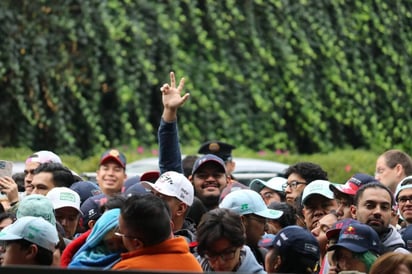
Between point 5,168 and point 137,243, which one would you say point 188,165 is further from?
point 137,243

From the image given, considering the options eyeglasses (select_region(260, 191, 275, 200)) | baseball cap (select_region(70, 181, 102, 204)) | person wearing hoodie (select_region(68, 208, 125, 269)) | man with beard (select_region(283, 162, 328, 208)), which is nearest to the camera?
person wearing hoodie (select_region(68, 208, 125, 269))

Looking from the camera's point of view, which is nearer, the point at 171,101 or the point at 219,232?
the point at 219,232

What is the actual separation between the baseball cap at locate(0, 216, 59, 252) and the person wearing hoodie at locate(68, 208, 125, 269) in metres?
0.17

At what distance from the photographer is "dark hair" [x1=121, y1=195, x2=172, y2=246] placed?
20.8 ft

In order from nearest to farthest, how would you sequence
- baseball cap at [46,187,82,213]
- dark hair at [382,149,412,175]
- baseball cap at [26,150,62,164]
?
1. baseball cap at [46,187,82,213]
2. dark hair at [382,149,412,175]
3. baseball cap at [26,150,62,164]

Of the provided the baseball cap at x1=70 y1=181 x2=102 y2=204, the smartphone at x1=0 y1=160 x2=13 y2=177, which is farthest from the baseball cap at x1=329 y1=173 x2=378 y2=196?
the smartphone at x1=0 y1=160 x2=13 y2=177

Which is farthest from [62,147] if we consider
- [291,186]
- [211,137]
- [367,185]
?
[367,185]

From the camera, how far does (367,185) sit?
330 inches

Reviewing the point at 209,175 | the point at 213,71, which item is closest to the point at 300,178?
the point at 209,175

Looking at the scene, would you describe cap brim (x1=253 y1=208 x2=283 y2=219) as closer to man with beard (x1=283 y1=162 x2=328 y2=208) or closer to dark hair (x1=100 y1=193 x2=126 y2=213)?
dark hair (x1=100 y1=193 x2=126 y2=213)

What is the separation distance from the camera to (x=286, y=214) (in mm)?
8750

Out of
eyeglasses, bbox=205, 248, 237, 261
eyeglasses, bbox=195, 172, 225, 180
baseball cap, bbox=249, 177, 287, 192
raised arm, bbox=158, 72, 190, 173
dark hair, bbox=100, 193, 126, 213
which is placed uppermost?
raised arm, bbox=158, 72, 190, 173

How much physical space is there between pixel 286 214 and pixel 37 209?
190 centimetres

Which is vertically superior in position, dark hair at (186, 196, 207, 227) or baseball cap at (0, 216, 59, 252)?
baseball cap at (0, 216, 59, 252)
